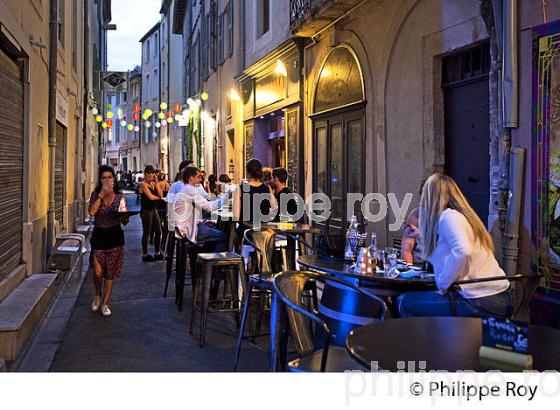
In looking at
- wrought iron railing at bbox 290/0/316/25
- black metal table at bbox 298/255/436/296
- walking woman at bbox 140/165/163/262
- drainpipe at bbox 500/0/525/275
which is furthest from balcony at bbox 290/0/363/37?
black metal table at bbox 298/255/436/296

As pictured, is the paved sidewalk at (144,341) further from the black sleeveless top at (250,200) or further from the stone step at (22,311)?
the black sleeveless top at (250,200)

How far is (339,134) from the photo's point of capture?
9680 millimetres

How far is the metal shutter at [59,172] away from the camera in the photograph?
11.1 meters

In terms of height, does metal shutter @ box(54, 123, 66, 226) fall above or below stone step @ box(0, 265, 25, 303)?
above

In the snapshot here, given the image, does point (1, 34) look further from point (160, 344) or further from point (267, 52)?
point (267, 52)

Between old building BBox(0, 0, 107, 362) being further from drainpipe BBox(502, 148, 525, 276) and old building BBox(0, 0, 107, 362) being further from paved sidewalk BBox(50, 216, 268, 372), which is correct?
drainpipe BBox(502, 148, 525, 276)

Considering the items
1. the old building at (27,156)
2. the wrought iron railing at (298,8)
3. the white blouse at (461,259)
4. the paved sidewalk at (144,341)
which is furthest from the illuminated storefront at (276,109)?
the white blouse at (461,259)

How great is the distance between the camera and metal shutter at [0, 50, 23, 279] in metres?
6.03

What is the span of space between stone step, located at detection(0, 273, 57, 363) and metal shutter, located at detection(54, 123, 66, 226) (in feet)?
14.3

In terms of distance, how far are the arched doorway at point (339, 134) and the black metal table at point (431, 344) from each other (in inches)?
230

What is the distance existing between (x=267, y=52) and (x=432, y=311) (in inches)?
403

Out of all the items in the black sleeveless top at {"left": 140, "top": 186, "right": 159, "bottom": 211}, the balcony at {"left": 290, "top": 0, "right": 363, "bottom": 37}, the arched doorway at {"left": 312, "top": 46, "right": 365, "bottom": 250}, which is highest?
the balcony at {"left": 290, "top": 0, "right": 363, "bottom": 37}
